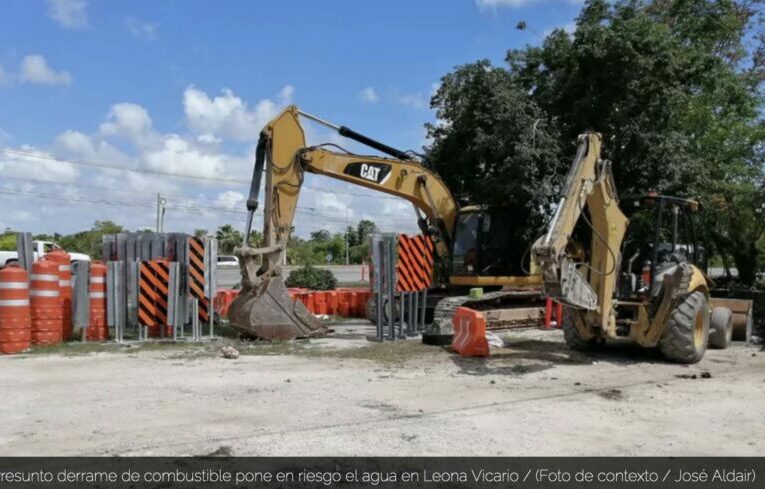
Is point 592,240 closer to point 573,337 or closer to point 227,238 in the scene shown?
point 573,337

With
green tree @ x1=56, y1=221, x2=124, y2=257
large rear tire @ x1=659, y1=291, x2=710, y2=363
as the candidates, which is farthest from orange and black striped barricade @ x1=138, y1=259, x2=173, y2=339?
green tree @ x1=56, y1=221, x2=124, y2=257

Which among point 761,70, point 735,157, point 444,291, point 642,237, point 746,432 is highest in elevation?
point 761,70

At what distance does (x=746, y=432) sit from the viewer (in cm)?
655

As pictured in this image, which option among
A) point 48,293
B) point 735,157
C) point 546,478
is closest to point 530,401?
A: point 546,478

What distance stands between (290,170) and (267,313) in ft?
9.33

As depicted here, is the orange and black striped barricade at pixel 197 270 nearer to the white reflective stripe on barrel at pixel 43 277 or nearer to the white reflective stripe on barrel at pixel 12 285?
the white reflective stripe on barrel at pixel 43 277

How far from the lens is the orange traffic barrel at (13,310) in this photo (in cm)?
1084

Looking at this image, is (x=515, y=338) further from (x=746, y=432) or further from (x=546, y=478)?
(x=546, y=478)

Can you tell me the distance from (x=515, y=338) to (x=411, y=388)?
18.3ft

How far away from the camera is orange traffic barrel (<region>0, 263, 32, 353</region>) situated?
427 inches

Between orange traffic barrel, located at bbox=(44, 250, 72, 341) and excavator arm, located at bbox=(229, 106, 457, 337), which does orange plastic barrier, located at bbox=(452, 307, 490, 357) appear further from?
orange traffic barrel, located at bbox=(44, 250, 72, 341)
